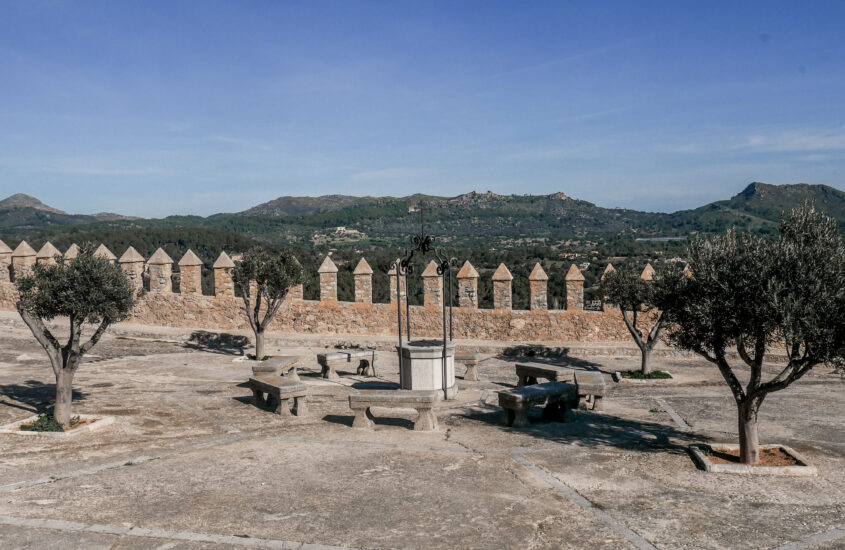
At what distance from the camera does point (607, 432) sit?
884 cm

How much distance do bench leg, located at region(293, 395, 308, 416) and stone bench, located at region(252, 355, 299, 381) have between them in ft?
4.44

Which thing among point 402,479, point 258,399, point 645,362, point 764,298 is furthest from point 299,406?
point 645,362

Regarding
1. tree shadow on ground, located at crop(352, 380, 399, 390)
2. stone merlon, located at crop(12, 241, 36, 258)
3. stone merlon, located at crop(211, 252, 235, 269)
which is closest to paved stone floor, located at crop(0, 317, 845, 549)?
tree shadow on ground, located at crop(352, 380, 399, 390)

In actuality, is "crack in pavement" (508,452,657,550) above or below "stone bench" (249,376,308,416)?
below

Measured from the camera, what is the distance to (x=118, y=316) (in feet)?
29.1

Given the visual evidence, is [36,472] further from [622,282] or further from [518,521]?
[622,282]

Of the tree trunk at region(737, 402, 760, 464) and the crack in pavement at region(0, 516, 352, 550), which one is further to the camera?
the tree trunk at region(737, 402, 760, 464)

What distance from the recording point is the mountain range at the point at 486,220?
205 ft

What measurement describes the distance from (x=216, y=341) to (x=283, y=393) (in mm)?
8768

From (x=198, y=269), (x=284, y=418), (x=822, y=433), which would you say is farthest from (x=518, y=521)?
(x=198, y=269)

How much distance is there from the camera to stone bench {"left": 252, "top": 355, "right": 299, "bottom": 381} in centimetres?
1103

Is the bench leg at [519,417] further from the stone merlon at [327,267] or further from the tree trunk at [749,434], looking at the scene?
the stone merlon at [327,267]

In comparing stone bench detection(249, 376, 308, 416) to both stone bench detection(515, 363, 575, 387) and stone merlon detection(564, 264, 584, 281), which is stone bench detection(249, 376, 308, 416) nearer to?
stone bench detection(515, 363, 575, 387)

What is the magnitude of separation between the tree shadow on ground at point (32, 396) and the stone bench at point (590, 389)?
25.5ft
